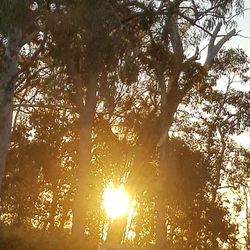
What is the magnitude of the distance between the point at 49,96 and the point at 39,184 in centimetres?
1088

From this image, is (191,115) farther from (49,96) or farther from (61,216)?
(49,96)

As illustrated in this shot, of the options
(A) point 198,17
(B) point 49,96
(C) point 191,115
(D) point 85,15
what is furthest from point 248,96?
(D) point 85,15

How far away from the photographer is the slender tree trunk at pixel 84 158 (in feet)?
57.2

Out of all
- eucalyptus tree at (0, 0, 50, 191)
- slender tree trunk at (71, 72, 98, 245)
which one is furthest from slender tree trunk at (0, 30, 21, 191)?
slender tree trunk at (71, 72, 98, 245)

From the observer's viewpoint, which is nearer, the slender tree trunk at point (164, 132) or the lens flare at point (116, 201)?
the slender tree trunk at point (164, 132)

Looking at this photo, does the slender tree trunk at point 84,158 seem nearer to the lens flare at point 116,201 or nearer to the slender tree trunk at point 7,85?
the slender tree trunk at point 7,85

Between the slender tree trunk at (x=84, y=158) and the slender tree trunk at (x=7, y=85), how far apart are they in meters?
2.22

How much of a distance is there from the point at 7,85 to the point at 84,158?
10.3 feet

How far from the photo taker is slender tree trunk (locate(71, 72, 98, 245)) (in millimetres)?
17422

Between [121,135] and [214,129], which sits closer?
[121,135]

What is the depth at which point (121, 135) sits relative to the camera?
2461cm

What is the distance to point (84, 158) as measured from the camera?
707 inches

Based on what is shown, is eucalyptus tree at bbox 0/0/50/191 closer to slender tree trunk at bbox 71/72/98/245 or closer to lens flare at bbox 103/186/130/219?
slender tree trunk at bbox 71/72/98/245

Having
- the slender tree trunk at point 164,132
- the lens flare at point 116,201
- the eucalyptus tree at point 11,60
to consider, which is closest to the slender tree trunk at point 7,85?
the eucalyptus tree at point 11,60
